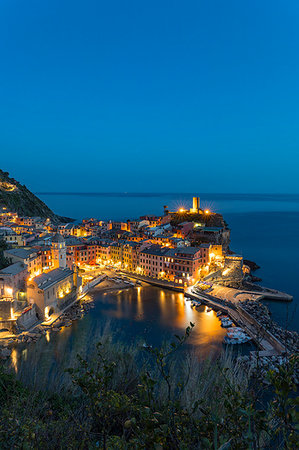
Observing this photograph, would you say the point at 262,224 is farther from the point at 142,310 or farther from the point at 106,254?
the point at 142,310

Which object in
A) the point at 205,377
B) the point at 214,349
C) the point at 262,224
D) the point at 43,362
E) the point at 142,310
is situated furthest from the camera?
the point at 262,224

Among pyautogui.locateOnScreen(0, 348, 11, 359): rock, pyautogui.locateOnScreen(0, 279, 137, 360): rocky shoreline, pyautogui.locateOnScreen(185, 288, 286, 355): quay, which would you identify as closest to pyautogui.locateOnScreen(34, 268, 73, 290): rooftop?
pyautogui.locateOnScreen(0, 279, 137, 360): rocky shoreline

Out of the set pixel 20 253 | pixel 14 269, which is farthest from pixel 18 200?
pixel 14 269

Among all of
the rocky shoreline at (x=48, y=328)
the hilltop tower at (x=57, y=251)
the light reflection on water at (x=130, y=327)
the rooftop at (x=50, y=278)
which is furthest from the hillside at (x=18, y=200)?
the rocky shoreline at (x=48, y=328)

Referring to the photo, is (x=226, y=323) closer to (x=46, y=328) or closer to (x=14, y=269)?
(x=46, y=328)

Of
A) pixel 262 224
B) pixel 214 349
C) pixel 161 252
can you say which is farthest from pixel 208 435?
pixel 262 224

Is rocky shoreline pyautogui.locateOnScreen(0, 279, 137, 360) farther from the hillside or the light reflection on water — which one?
the hillside
